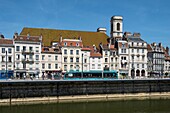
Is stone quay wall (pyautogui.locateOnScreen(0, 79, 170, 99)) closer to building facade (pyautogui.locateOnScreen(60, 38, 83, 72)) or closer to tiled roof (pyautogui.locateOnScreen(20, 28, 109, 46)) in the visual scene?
building facade (pyautogui.locateOnScreen(60, 38, 83, 72))

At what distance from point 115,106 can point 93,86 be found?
6.77 m

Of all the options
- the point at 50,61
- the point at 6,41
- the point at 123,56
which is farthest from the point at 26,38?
the point at 123,56

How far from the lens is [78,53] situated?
62625 mm

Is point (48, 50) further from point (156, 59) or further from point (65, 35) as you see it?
point (156, 59)

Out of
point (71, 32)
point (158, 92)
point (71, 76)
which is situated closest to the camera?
point (158, 92)

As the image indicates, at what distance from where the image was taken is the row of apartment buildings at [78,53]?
5750cm

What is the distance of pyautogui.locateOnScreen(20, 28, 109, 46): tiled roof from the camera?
65.4 meters

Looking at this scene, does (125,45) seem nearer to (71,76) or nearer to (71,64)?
(71,64)

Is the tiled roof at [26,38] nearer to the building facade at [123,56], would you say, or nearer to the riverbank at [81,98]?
the building facade at [123,56]

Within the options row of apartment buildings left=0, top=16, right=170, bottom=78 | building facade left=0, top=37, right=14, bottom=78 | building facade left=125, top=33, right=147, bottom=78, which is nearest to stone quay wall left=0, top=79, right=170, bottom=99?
row of apartment buildings left=0, top=16, right=170, bottom=78

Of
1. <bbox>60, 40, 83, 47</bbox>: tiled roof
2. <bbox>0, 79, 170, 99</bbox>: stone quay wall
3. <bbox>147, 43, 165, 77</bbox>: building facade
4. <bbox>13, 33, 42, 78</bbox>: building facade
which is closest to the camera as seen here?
<bbox>0, 79, 170, 99</bbox>: stone quay wall

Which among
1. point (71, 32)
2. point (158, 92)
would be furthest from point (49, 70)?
point (158, 92)

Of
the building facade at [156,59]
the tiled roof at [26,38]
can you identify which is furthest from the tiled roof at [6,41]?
the building facade at [156,59]

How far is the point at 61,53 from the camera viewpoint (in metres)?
61.2
